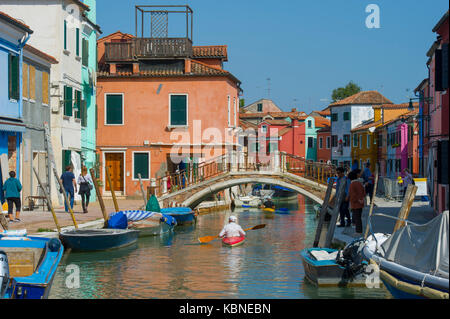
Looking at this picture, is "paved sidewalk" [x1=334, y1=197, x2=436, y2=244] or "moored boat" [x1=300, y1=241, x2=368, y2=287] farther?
"paved sidewalk" [x1=334, y1=197, x2=436, y2=244]

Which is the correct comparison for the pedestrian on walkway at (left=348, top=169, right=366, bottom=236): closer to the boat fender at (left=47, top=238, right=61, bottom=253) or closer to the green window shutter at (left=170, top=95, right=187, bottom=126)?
the boat fender at (left=47, top=238, right=61, bottom=253)

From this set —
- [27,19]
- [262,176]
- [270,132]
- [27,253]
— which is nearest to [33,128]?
[27,19]

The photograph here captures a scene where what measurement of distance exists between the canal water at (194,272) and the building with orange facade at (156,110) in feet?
35.6

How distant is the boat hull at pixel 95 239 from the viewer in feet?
A: 59.8

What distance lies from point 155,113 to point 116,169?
3.31 metres

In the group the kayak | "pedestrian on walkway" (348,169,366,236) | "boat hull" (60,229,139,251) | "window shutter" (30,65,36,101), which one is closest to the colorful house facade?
"window shutter" (30,65,36,101)

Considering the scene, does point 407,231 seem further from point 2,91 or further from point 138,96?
point 138,96

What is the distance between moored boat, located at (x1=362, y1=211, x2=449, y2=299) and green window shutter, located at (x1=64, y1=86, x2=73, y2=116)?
1938 cm

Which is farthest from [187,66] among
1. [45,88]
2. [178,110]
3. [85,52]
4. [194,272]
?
[194,272]

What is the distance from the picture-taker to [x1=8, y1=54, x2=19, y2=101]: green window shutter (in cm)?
2314

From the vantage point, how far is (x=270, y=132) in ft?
251

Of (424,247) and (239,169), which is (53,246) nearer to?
(424,247)

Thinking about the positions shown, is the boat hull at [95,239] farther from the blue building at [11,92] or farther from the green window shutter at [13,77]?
the green window shutter at [13,77]

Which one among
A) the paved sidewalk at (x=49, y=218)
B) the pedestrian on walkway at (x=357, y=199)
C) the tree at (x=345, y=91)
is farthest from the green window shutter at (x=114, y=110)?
the tree at (x=345, y=91)
